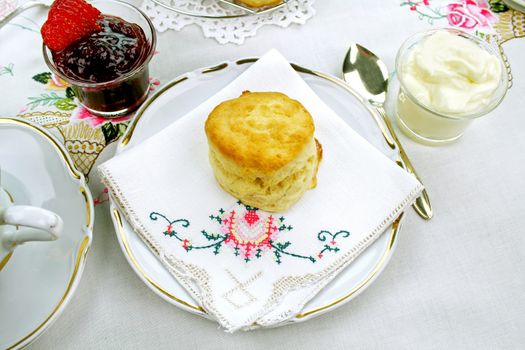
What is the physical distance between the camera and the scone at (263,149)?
3.49 feet

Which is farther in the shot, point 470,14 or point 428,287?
point 470,14

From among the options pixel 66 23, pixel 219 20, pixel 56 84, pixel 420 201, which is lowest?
pixel 420 201

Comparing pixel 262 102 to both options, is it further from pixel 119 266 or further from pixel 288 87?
pixel 119 266

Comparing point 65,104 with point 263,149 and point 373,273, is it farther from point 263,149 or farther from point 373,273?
point 373,273

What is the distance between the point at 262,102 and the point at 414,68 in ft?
1.62

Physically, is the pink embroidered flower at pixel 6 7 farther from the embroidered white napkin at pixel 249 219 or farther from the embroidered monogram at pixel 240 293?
the embroidered monogram at pixel 240 293

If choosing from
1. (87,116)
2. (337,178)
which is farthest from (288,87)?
(87,116)

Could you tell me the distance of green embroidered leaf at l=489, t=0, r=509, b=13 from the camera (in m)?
1.66

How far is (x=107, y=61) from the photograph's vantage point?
129 cm

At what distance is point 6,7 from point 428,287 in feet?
5.35

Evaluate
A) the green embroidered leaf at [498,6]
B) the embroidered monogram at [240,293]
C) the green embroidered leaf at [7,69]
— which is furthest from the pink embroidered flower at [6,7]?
the green embroidered leaf at [498,6]

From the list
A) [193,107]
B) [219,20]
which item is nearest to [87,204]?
[193,107]

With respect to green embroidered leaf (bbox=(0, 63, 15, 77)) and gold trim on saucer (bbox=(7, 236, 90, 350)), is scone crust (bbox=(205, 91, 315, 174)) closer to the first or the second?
gold trim on saucer (bbox=(7, 236, 90, 350))

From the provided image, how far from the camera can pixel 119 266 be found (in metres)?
1.19
